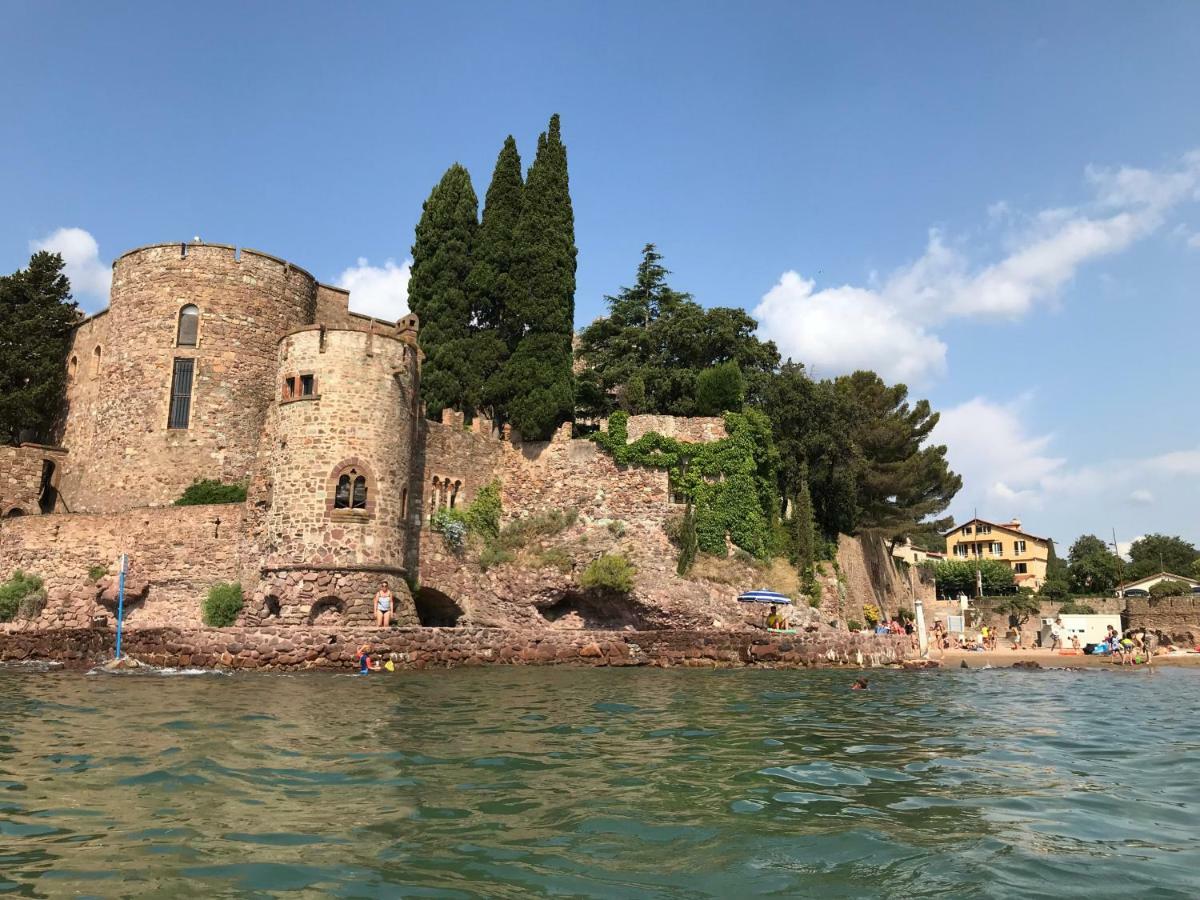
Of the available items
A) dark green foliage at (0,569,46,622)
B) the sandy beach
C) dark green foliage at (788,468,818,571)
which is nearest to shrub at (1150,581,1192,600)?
the sandy beach

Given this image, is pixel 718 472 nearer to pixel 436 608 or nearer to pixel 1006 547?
pixel 436 608

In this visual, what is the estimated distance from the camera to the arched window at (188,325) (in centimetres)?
3281

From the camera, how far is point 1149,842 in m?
7.66

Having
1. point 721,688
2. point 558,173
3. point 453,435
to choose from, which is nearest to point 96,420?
point 453,435

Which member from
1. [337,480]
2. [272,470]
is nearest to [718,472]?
[337,480]

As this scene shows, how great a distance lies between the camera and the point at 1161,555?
96.1 meters

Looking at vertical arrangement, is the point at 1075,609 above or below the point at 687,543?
below

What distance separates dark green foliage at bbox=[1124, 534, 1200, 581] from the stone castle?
74.0 m

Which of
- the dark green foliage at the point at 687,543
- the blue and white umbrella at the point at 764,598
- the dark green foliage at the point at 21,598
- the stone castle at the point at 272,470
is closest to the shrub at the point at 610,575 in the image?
the stone castle at the point at 272,470

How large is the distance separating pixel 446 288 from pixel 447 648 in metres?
18.5

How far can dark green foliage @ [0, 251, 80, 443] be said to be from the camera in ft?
119

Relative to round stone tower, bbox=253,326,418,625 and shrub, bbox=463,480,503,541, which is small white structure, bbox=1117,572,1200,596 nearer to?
shrub, bbox=463,480,503,541

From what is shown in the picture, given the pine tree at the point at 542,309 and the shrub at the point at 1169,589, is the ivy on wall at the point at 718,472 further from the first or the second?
the shrub at the point at 1169,589

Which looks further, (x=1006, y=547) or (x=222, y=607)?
(x=1006, y=547)
